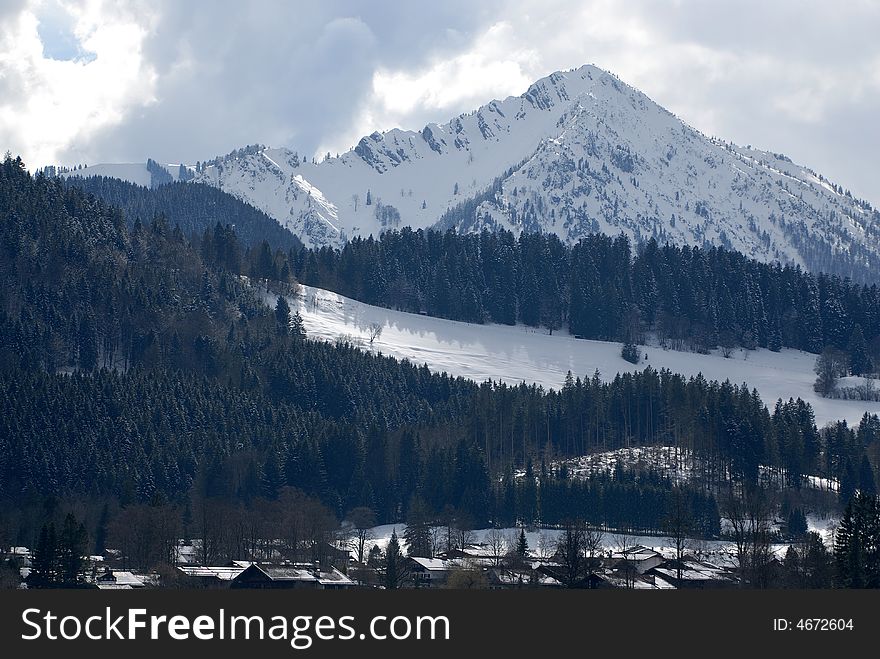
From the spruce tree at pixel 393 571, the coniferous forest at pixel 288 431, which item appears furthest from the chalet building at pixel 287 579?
the coniferous forest at pixel 288 431

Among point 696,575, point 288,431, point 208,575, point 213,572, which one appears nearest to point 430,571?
point 213,572

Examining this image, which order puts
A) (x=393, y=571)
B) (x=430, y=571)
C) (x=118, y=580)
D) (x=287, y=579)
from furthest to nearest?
(x=430, y=571)
(x=287, y=579)
(x=393, y=571)
(x=118, y=580)

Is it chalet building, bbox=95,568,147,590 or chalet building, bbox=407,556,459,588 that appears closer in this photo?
chalet building, bbox=95,568,147,590

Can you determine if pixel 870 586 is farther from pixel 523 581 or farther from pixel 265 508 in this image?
pixel 265 508

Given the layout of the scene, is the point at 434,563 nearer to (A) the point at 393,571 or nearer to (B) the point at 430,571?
(B) the point at 430,571

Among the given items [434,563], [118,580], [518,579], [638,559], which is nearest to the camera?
[118,580]

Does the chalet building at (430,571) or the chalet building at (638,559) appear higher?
the chalet building at (638,559)

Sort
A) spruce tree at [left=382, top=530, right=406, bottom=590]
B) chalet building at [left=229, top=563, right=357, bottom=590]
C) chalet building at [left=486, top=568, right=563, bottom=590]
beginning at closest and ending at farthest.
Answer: spruce tree at [left=382, top=530, right=406, bottom=590], chalet building at [left=486, top=568, right=563, bottom=590], chalet building at [left=229, top=563, right=357, bottom=590]

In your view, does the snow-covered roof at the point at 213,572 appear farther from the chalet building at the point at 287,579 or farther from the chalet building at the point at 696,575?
the chalet building at the point at 696,575

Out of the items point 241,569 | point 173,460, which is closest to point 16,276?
point 173,460

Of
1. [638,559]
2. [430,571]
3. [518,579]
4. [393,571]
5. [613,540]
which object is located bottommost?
[430,571]

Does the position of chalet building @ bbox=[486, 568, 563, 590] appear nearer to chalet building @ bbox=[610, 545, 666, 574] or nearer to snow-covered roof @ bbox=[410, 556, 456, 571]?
snow-covered roof @ bbox=[410, 556, 456, 571]

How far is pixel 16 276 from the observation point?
626 ft

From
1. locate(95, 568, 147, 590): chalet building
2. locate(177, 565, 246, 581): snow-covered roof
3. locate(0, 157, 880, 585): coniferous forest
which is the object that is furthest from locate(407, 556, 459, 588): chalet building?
locate(95, 568, 147, 590): chalet building
